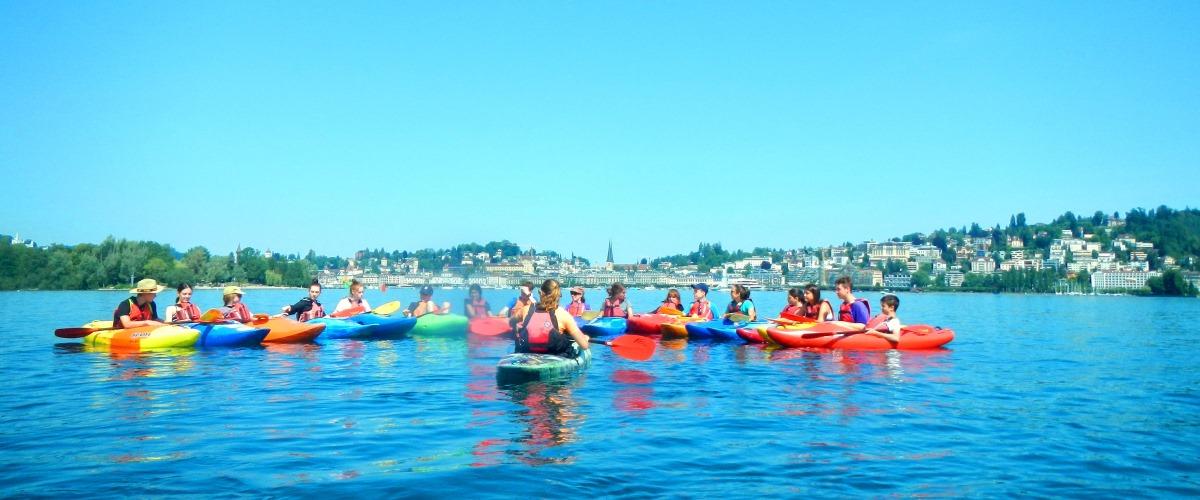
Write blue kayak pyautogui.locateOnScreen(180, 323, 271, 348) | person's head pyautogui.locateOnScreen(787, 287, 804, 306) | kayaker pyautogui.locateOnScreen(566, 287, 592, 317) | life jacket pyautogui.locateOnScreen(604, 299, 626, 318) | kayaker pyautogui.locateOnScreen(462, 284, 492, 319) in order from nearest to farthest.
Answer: blue kayak pyautogui.locateOnScreen(180, 323, 271, 348), person's head pyautogui.locateOnScreen(787, 287, 804, 306), kayaker pyautogui.locateOnScreen(462, 284, 492, 319), life jacket pyautogui.locateOnScreen(604, 299, 626, 318), kayaker pyautogui.locateOnScreen(566, 287, 592, 317)

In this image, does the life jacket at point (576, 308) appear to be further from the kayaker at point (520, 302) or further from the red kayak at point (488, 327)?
the red kayak at point (488, 327)

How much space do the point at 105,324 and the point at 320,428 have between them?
11.9 meters

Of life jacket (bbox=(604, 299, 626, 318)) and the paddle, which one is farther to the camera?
life jacket (bbox=(604, 299, 626, 318))

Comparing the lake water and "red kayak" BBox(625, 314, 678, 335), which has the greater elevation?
"red kayak" BBox(625, 314, 678, 335)

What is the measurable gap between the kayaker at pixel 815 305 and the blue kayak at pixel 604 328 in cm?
439

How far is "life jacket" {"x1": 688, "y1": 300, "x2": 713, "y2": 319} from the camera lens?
72.5 ft

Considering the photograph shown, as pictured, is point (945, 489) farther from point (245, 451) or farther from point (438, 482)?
point (245, 451)

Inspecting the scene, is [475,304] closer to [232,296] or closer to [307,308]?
[307,308]

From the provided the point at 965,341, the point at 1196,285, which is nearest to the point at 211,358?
the point at 965,341

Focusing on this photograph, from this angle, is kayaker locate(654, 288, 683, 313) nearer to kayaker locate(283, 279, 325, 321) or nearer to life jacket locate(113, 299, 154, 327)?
kayaker locate(283, 279, 325, 321)

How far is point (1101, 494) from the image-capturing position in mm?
7059

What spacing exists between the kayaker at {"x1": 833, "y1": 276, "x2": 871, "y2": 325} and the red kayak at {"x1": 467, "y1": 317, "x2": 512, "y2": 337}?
779 cm

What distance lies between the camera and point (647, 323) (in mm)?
21938

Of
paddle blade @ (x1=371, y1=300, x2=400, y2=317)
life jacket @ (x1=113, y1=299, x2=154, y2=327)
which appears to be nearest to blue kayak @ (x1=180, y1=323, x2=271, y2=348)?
life jacket @ (x1=113, y1=299, x2=154, y2=327)
